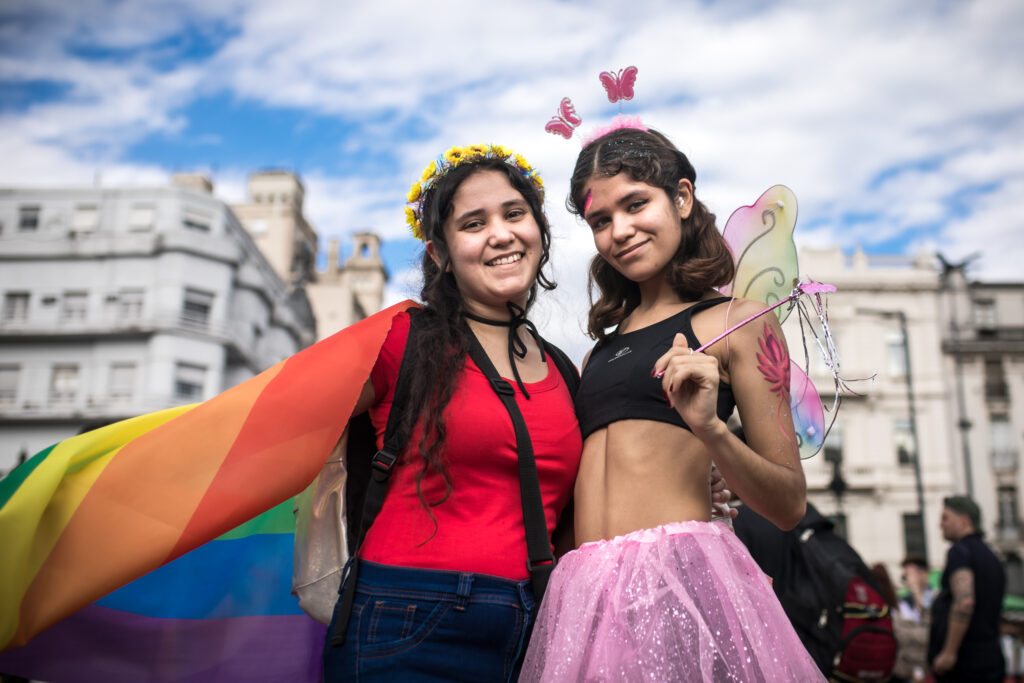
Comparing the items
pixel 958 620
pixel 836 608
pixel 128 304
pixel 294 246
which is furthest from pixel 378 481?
pixel 294 246

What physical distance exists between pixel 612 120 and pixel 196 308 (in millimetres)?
35126

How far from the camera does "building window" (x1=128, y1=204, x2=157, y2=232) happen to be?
35.7 metres

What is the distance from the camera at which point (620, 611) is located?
6.89 ft

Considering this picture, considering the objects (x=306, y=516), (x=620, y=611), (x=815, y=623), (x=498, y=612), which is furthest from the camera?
(x=815, y=623)

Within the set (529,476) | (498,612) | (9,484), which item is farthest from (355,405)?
(9,484)

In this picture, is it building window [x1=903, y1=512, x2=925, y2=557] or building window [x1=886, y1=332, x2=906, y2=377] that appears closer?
building window [x1=903, y1=512, x2=925, y2=557]

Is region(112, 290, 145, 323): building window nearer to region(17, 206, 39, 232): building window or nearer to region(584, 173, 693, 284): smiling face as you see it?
region(17, 206, 39, 232): building window

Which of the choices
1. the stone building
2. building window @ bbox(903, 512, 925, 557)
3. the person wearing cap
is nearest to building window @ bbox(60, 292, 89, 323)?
the stone building

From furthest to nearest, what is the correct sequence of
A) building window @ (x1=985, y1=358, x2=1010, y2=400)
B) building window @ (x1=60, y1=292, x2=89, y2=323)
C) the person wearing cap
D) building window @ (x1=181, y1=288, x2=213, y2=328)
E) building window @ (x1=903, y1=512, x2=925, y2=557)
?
building window @ (x1=985, y1=358, x2=1010, y2=400) < building window @ (x1=60, y1=292, x2=89, y2=323) < building window @ (x1=181, y1=288, x2=213, y2=328) < building window @ (x1=903, y1=512, x2=925, y2=557) < the person wearing cap

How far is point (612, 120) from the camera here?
3.00 meters

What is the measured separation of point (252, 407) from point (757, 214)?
175 cm

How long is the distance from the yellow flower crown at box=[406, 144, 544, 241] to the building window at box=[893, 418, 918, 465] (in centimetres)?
3367

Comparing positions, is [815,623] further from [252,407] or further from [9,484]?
[9,484]

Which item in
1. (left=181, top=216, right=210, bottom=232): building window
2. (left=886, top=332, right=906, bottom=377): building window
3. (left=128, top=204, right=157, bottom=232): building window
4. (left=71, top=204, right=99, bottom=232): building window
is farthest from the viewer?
(left=71, top=204, right=99, bottom=232): building window
